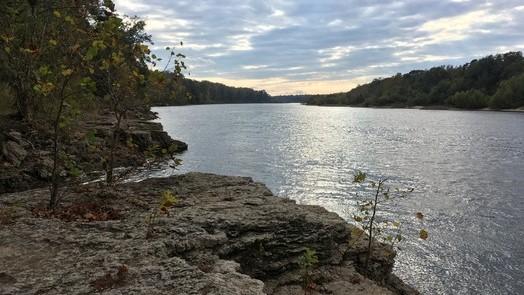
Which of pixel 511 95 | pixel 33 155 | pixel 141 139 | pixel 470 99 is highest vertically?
pixel 33 155

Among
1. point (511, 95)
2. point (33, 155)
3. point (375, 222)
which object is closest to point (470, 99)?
point (511, 95)

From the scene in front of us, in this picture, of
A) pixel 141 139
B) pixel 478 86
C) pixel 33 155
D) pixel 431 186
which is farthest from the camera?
pixel 478 86

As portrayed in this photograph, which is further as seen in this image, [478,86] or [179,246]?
[478,86]

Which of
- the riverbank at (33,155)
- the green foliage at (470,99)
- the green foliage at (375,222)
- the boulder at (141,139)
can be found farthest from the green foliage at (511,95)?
the riverbank at (33,155)

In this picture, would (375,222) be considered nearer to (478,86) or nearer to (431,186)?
(431,186)

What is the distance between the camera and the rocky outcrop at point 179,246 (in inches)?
235

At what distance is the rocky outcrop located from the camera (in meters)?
5.98

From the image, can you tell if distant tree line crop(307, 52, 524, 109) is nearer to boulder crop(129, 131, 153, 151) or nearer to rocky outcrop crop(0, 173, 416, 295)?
boulder crop(129, 131, 153, 151)

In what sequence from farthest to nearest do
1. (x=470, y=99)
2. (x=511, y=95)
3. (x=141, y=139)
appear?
(x=470, y=99) → (x=511, y=95) → (x=141, y=139)

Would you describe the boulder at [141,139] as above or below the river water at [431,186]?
above

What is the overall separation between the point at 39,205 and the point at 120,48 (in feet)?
12.8

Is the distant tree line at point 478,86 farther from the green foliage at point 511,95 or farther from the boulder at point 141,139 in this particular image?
the boulder at point 141,139

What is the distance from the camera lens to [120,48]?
34.8 ft

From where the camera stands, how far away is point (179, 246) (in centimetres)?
733
